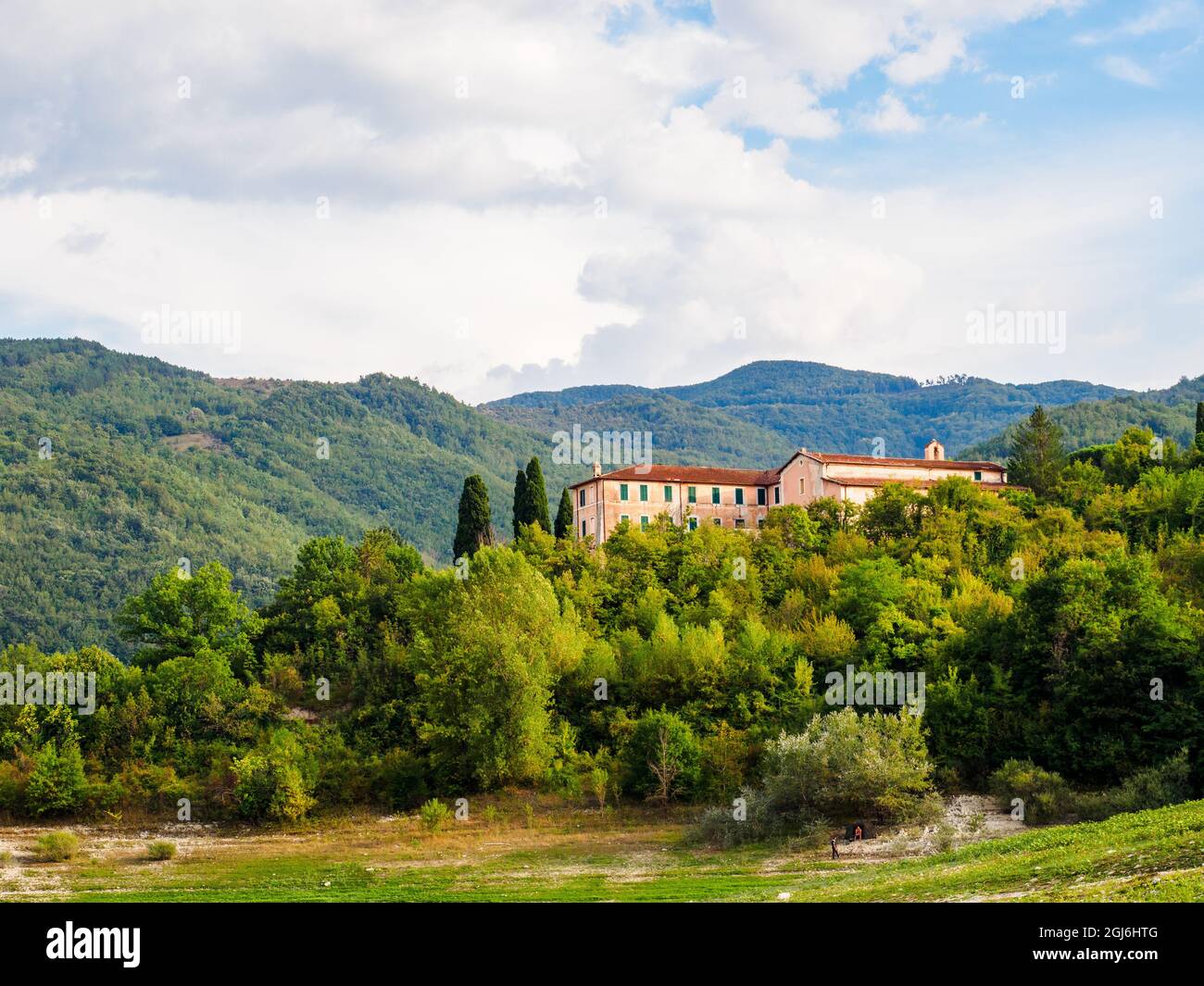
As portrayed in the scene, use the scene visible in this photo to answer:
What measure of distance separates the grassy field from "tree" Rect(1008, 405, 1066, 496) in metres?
39.4

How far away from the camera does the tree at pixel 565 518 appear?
270 feet

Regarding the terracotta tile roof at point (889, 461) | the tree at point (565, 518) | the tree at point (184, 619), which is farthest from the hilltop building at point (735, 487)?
the tree at point (184, 619)

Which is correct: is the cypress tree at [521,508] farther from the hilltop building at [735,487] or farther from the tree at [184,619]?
the tree at [184,619]

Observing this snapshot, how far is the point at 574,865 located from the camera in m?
46.2

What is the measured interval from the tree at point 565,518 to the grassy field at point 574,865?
27020mm

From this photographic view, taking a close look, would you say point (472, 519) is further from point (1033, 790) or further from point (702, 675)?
point (1033, 790)

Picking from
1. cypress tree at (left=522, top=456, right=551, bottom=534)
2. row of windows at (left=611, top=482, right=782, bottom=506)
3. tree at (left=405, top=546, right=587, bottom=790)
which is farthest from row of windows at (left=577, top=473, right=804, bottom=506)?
tree at (left=405, top=546, right=587, bottom=790)

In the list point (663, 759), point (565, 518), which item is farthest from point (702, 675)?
point (565, 518)

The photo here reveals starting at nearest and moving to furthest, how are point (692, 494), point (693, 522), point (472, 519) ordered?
point (472, 519)
point (693, 522)
point (692, 494)

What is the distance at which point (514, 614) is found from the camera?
62.4 m

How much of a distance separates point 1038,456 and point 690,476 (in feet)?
70.3

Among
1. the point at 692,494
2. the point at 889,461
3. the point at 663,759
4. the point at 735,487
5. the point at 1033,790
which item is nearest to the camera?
the point at 1033,790
